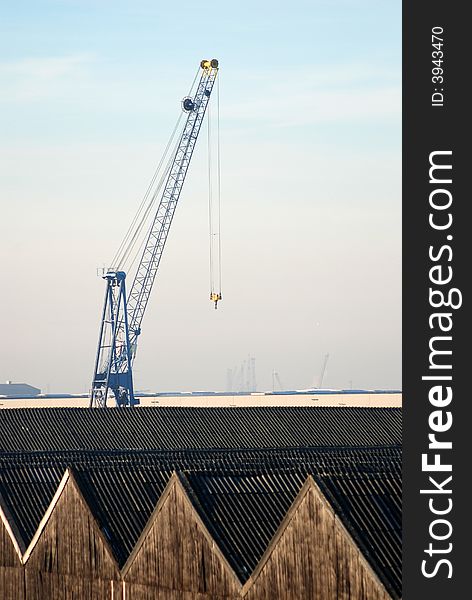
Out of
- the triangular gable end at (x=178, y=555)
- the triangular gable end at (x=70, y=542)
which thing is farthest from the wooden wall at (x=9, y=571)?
the triangular gable end at (x=178, y=555)

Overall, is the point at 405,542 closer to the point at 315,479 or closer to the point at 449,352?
the point at 449,352

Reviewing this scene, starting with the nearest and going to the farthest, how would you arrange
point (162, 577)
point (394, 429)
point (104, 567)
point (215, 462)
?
point (162, 577)
point (104, 567)
point (215, 462)
point (394, 429)

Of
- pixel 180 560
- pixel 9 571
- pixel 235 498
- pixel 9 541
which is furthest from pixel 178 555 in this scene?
pixel 9 541

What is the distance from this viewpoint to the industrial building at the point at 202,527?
42.6 metres

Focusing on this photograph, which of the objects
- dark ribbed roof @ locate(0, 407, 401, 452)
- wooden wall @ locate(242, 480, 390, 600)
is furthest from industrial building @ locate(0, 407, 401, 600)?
dark ribbed roof @ locate(0, 407, 401, 452)

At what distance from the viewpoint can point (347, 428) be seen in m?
95.9

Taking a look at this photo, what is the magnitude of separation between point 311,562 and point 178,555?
715cm

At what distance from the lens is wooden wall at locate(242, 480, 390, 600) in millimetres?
41528

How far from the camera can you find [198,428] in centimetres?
9981

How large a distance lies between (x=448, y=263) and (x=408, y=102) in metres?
3.44

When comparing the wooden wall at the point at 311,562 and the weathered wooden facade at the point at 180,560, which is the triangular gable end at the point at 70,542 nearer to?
the weathered wooden facade at the point at 180,560

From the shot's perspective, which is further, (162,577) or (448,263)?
(162,577)

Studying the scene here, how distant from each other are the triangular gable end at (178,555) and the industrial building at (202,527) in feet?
0.15

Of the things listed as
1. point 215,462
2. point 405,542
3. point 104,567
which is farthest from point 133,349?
point 405,542
